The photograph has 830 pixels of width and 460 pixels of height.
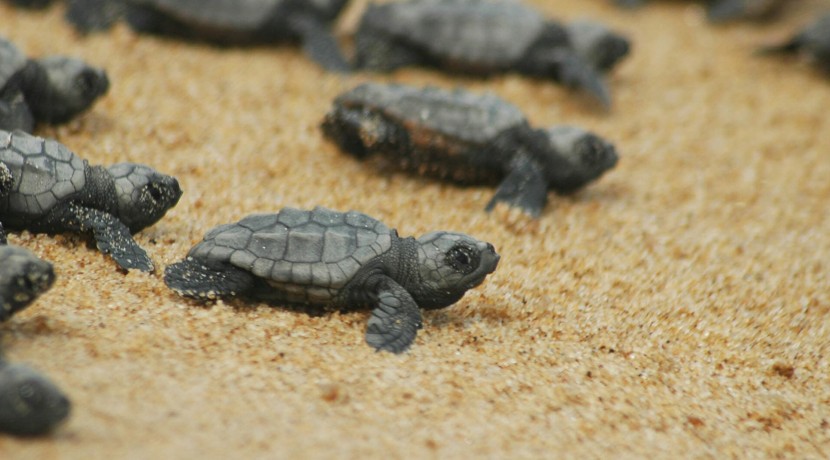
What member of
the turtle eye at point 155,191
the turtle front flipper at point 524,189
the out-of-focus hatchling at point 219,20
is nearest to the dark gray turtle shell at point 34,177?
the turtle eye at point 155,191

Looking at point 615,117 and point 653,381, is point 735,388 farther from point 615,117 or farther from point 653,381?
point 615,117

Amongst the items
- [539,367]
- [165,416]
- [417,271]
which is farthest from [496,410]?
[165,416]

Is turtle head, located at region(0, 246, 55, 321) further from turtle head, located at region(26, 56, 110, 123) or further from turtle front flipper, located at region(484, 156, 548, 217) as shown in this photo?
turtle front flipper, located at region(484, 156, 548, 217)

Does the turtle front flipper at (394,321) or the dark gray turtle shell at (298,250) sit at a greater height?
the dark gray turtle shell at (298,250)

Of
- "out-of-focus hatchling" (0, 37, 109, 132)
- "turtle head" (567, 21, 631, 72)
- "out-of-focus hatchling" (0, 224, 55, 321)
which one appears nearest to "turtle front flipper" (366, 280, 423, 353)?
"out-of-focus hatchling" (0, 224, 55, 321)

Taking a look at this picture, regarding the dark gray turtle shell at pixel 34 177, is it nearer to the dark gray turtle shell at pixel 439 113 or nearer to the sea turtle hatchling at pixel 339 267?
the sea turtle hatchling at pixel 339 267

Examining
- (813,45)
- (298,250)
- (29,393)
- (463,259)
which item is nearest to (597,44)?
(813,45)

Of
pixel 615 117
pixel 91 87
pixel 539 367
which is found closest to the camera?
pixel 539 367
